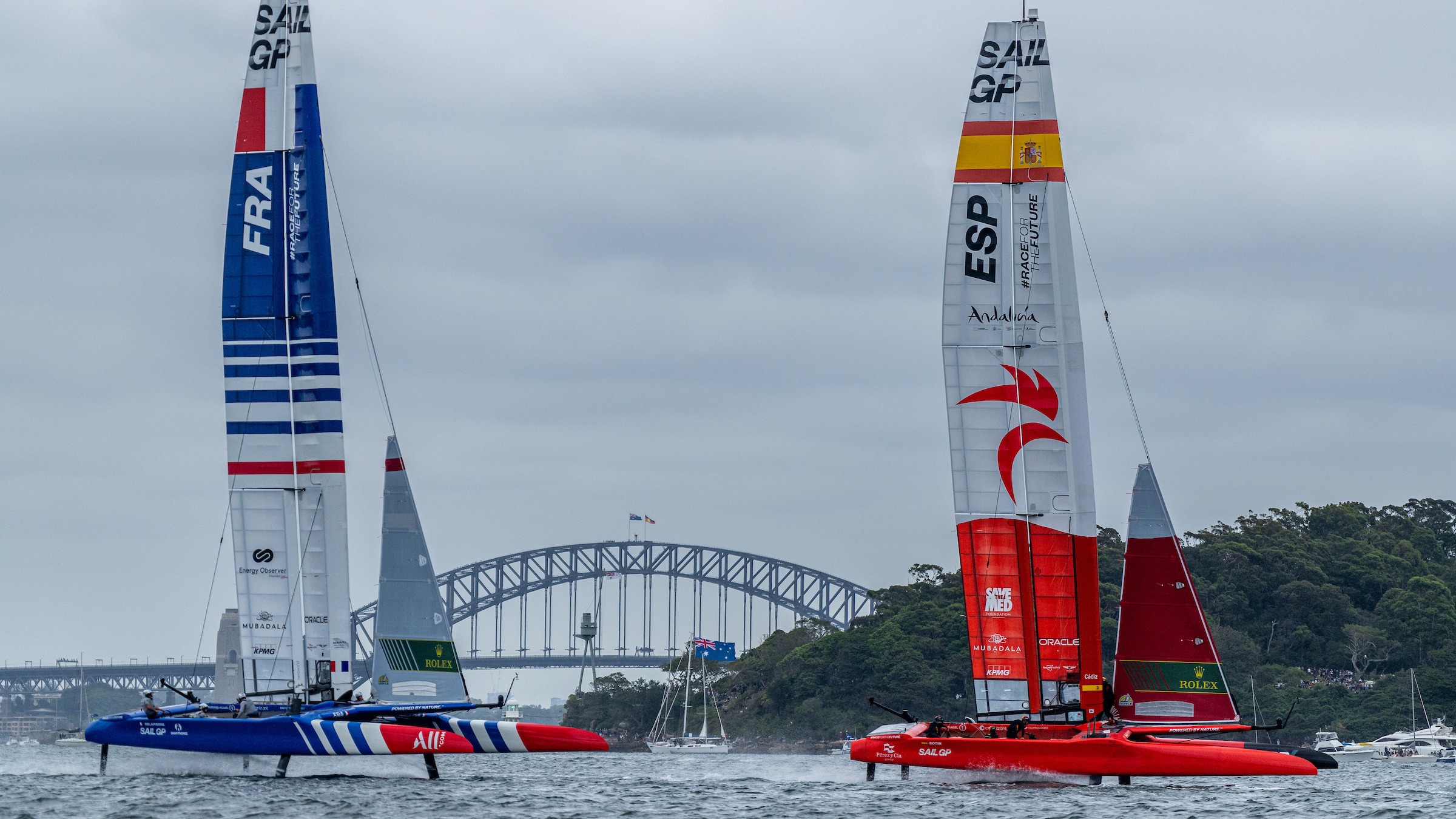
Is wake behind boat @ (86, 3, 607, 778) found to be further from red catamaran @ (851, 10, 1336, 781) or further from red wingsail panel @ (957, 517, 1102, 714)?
red catamaran @ (851, 10, 1336, 781)

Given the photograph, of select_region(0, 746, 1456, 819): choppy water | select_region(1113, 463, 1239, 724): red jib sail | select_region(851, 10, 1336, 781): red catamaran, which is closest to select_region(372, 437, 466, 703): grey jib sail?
select_region(0, 746, 1456, 819): choppy water

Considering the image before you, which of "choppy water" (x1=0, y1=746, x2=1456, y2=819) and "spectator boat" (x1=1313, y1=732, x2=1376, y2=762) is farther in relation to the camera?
"spectator boat" (x1=1313, y1=732, x2=1376, y2=762)

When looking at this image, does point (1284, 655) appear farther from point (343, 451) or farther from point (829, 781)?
point (343, 451)

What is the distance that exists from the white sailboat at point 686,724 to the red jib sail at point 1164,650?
5513cm

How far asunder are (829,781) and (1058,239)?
11.9m

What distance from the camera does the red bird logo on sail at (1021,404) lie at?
25.2 m

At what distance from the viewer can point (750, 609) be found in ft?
454

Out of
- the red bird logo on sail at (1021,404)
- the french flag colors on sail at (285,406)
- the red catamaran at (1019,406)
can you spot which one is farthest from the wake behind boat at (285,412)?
the red bird logo on sail at (1021,404)

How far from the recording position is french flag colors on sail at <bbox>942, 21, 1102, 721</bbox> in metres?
25.3

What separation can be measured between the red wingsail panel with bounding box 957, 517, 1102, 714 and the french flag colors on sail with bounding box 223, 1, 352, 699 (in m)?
8.96

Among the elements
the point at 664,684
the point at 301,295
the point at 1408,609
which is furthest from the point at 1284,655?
the point at 301,295

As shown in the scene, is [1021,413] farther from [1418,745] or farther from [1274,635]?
[1274,635]

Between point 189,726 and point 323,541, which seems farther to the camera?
point 323,541

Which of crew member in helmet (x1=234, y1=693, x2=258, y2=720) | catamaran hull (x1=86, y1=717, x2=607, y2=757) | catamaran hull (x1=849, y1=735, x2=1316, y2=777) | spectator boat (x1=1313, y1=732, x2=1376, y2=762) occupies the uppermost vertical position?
crew member in helmet (x1=234, y1=693, x2=258, y2=720)
